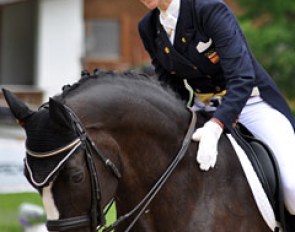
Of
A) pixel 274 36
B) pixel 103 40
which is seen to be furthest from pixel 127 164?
pixel 103 40

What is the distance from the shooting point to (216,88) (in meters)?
4.96

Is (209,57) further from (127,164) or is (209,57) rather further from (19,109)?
(19,109)

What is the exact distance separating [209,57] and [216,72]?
144mm

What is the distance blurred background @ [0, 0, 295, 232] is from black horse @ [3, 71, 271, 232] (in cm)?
1681

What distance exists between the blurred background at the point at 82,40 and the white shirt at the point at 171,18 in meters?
16.5

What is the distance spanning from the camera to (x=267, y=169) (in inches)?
185

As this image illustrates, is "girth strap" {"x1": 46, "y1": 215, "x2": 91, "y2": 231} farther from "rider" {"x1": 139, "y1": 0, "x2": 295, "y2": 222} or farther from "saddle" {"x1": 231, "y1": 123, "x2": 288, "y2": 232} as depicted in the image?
"saddle" {"x1": 231, "y1": 123, "x2": 288, "y2": 232}

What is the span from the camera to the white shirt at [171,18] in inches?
185

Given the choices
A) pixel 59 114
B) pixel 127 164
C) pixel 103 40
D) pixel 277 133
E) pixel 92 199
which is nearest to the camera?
pixel 59 114

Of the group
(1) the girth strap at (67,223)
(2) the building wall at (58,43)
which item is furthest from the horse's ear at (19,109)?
(2) the building wall at (58,43)

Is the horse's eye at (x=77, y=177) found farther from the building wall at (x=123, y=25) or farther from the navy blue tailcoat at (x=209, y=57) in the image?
the building wall at (x=123, y=25)

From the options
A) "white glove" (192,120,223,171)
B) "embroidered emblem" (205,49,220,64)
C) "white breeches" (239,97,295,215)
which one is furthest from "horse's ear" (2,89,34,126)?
"white breeches" (239,97,295,215)

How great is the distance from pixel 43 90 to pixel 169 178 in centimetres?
1815

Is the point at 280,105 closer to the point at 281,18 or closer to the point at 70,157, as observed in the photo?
the point at 70,157
